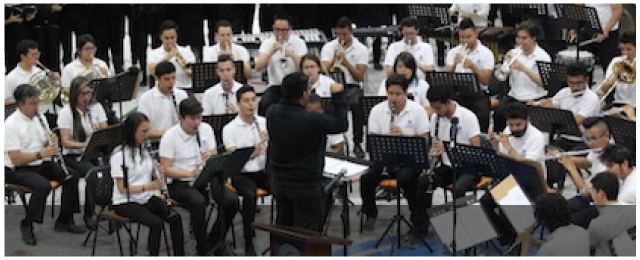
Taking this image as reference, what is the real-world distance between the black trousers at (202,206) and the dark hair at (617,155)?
2.97 m

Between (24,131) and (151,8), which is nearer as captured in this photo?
(24,131)

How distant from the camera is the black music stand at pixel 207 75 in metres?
12.8

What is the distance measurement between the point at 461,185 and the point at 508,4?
6.14m

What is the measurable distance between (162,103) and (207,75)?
98 cm

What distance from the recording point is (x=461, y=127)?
1113 cm

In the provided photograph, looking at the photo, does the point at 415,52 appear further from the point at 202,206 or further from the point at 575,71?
the point at 202,206

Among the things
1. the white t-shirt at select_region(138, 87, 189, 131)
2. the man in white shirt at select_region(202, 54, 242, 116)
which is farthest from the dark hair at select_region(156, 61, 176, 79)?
the man in white shirt at select_region(202, 54, 242, 116)

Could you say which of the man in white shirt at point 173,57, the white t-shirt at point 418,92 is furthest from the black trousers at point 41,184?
the white t-shirt at point 418,92

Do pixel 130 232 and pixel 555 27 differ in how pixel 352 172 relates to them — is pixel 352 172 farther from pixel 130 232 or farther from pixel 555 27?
pixel 555 27

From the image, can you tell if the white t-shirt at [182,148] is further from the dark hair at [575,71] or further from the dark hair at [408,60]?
the dark hair at [575,71]

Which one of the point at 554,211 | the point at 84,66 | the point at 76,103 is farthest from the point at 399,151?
the point at 84,66

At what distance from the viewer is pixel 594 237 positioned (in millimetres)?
9086

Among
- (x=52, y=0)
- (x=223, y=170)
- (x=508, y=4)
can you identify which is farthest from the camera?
(x=508, y=4)

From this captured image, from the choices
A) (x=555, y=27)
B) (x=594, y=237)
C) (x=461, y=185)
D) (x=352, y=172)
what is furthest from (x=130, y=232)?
(x=555, y=27)
